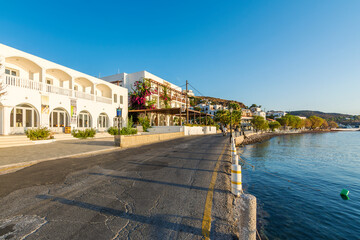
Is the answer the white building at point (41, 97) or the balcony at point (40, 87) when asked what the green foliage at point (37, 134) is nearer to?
the white building at point (41, 97)

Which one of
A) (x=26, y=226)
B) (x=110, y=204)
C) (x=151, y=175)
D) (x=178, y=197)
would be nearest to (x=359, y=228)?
(x=178, y=197)

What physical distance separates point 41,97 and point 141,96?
18.8 metres

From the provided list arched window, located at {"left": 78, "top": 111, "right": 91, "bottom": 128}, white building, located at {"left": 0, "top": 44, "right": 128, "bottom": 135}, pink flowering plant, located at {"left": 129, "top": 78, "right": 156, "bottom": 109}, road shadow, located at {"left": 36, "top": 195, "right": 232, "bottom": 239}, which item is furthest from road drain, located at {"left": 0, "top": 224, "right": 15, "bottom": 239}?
pink flowering plant, located at {"left": 129, "top": 78, "right": 156, "bottom": 109}

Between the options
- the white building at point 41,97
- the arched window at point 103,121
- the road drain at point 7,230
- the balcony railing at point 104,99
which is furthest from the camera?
the arched window at point 103,121

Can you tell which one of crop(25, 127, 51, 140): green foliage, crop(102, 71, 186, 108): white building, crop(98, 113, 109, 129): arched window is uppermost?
crop(102, 71, 186, 108): white building

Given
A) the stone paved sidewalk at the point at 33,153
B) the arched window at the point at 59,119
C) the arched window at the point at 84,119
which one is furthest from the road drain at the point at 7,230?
the arched window at the point at 84,119

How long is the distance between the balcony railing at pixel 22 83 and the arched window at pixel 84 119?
6.18m

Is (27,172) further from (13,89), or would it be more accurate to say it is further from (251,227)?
(13,89)

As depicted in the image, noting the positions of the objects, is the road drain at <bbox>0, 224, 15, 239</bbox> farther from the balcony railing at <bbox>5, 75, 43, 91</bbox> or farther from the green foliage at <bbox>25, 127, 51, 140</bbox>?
the balcony railing at <bbox>5, 75, 43, 91</bbox>

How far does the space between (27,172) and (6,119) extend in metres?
13.0

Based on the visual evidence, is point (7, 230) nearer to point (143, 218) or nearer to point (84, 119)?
point (143, 218)

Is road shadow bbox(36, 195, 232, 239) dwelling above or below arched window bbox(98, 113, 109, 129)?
below

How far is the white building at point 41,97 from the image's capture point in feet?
49.8

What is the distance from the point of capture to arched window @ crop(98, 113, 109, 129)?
86.6 ft
